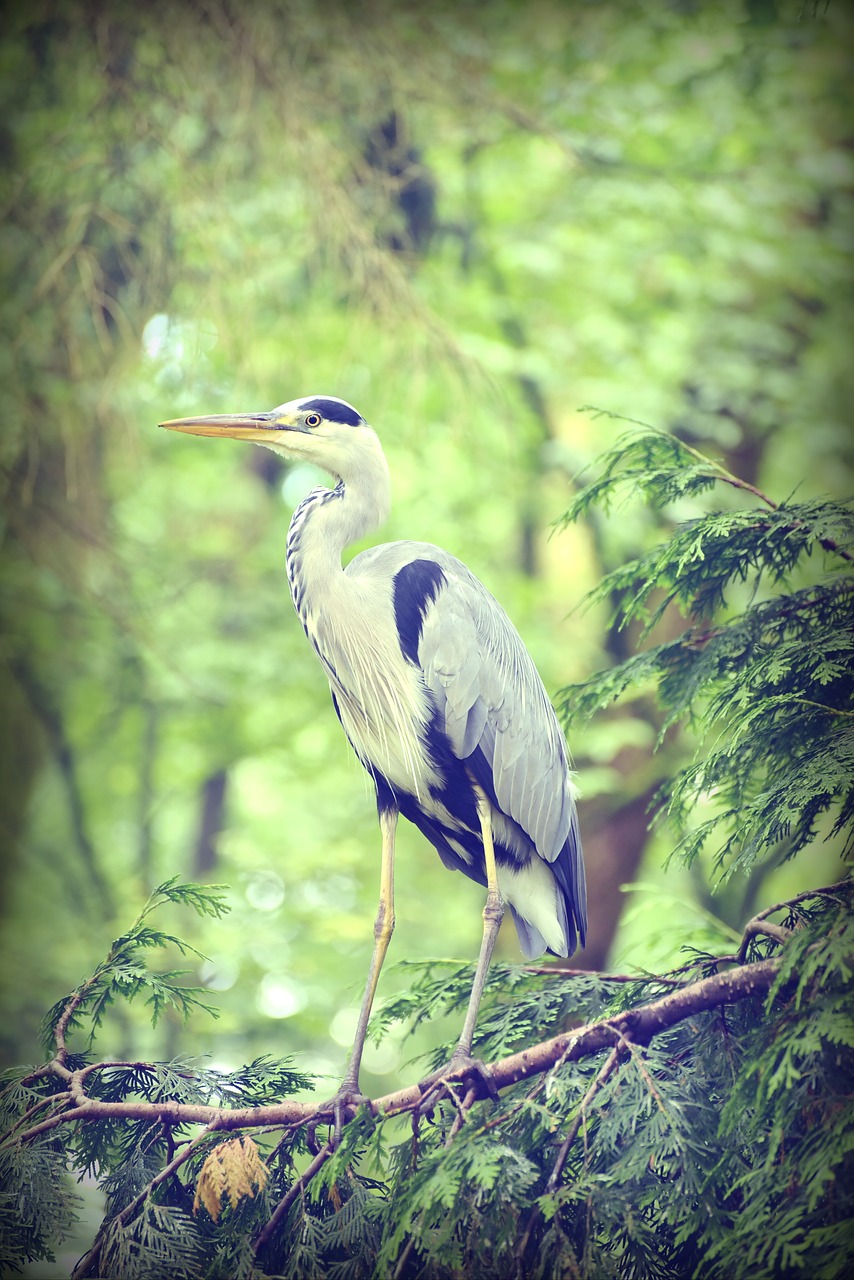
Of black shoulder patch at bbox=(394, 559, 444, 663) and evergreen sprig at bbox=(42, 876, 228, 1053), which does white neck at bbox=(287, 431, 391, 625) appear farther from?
evergreen sprig at bbox=(42, 876, 228, 1053)

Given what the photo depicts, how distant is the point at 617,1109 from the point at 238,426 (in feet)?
4.45

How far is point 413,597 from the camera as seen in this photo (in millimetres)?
2189

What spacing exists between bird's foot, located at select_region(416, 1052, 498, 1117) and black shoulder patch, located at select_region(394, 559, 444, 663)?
74 cm

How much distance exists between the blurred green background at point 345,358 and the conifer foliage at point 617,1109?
1.61 meters

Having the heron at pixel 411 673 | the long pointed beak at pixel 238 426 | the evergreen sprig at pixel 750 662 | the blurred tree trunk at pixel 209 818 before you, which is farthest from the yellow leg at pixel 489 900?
the blurred tree trunk at pixel 209 818

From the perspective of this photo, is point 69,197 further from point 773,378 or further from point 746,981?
point 746,981

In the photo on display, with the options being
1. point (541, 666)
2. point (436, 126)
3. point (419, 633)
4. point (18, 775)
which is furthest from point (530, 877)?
point (436, 126)

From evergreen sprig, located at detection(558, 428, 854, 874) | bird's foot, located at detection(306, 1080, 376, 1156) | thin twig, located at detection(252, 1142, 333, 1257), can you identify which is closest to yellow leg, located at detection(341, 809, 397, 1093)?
bird's foot, located at detection(306, 1080, 376, 1156)

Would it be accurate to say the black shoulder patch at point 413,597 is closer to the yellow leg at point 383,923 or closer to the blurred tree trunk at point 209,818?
the yellow leg at point 383,923

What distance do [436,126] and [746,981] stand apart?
4.26 m

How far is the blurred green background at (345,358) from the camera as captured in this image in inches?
153

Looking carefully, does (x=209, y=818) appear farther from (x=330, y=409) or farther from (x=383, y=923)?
(x=330, y=409)

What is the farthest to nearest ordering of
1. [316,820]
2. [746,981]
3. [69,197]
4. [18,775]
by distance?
[316,820] < [18,775] < [69,197] < [746,981]

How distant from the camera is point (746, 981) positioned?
168 cm
